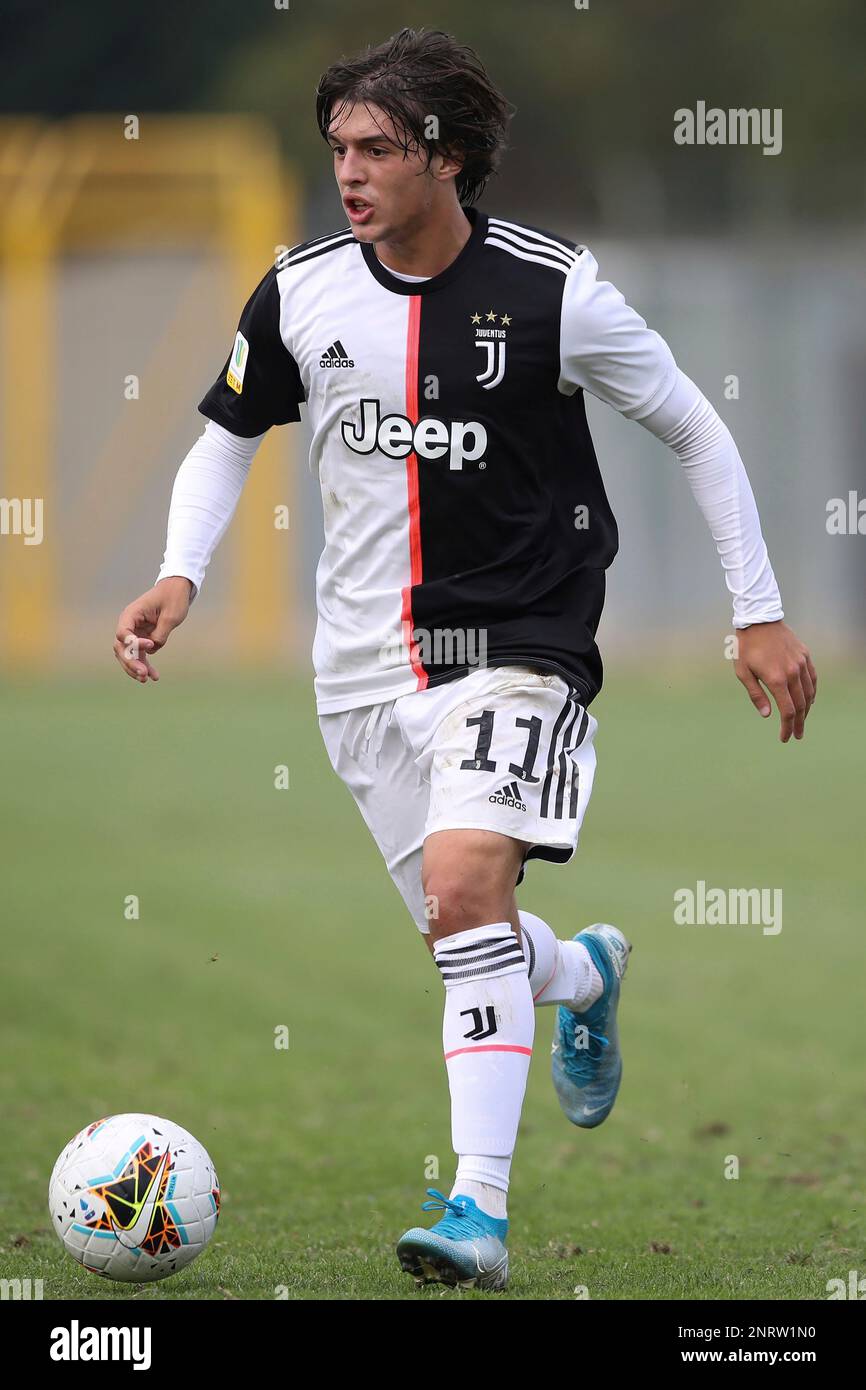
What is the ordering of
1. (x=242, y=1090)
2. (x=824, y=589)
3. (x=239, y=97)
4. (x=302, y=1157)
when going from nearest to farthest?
1. (x=302, y=1157)
2. (x=242, y=1090)
3. (x=824, y=589)
4. (x=239, y=97)

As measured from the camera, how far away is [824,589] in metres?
24.8

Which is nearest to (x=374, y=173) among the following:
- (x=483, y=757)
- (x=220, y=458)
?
(x=220, y=458)

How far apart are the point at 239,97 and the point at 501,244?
98.8 feet

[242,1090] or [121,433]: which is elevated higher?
Result: [121,433]

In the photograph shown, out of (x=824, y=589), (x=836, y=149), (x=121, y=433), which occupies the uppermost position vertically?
(x=836, y=149)

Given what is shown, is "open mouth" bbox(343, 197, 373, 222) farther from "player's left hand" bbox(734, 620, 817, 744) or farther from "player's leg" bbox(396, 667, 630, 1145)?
"player's left hand" bbox(734, 620, 817, 744)

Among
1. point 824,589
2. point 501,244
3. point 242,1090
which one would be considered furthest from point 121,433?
point 501,244

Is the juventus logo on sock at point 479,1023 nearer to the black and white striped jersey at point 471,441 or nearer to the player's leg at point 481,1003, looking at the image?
the player's leg at point 481,1003

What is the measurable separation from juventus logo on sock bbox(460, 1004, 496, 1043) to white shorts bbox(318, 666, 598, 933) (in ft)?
0.94

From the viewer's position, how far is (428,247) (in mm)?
4016

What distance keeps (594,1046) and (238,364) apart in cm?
164

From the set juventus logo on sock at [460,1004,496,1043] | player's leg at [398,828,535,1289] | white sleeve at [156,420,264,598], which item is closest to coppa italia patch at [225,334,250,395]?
white sleeve at [156,420,264,598]

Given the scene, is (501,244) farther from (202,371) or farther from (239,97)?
(239,97)

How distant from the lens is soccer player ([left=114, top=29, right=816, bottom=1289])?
3.79 meters
